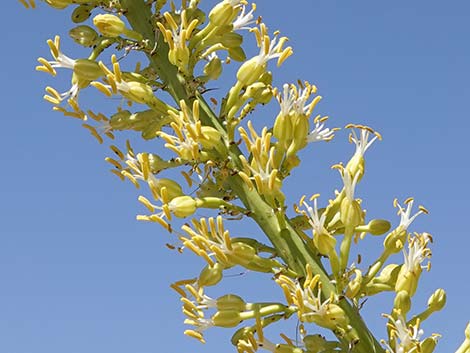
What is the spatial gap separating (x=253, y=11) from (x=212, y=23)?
2.05ft

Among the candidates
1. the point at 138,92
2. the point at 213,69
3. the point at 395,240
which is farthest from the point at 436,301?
the point at 138,92

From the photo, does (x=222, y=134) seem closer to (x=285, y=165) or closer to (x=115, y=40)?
(x=285, y=165)

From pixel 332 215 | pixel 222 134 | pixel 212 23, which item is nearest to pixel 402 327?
pixel 332 215

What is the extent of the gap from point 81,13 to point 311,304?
322 centimetres

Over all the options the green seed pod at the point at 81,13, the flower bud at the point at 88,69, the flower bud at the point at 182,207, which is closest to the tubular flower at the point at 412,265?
the flower bud at the point at 182,207

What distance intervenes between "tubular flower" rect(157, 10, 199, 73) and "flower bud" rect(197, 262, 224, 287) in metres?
1.65

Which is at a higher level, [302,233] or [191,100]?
[191,100]

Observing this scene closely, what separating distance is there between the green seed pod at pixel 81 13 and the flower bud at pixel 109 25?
0.33 m

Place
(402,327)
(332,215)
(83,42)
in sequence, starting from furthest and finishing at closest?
(83,42)
(332,215)
(402,327)

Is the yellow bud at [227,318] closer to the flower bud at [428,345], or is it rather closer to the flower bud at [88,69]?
the flower bud at [428,345]

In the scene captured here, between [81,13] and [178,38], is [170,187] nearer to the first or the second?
[178,38]

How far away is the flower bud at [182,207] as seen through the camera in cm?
713

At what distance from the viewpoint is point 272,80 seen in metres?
7.88

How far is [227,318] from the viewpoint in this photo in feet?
23.6
